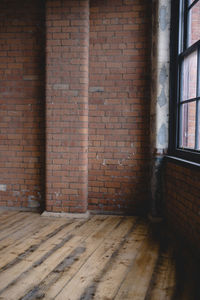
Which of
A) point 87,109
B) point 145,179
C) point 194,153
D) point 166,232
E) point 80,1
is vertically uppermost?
point 80,1

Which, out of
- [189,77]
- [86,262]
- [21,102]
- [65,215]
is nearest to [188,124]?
[189,77]

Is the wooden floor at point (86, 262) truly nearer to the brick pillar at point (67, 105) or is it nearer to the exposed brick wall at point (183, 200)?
the exposed brick wall at point (183, 200)

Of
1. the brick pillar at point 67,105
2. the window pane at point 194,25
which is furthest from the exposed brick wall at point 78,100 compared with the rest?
the window pane at point 194,25

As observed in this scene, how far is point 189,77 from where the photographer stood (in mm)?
3137

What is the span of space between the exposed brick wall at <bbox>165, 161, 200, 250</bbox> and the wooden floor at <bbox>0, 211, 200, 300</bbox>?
0.27 meters

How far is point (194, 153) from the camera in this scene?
2.85 metres

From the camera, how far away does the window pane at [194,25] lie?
288 centimetres

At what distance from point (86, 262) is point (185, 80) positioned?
217 cm

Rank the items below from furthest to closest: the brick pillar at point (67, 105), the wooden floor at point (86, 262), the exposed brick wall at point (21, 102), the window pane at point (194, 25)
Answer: the exposed brick wall at point (21, 102) → the brick pillar at point (67, 105) → the window pane at point (194, 25) → the wooden floor at point (86, 262)

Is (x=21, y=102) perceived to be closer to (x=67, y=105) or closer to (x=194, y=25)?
(x=67, y=105)

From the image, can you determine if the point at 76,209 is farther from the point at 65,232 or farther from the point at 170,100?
the point at 170,100

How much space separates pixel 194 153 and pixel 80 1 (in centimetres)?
238

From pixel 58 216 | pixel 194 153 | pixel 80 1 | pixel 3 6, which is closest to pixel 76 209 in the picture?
pixel 58 216

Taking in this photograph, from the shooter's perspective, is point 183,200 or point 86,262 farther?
point 183,200
